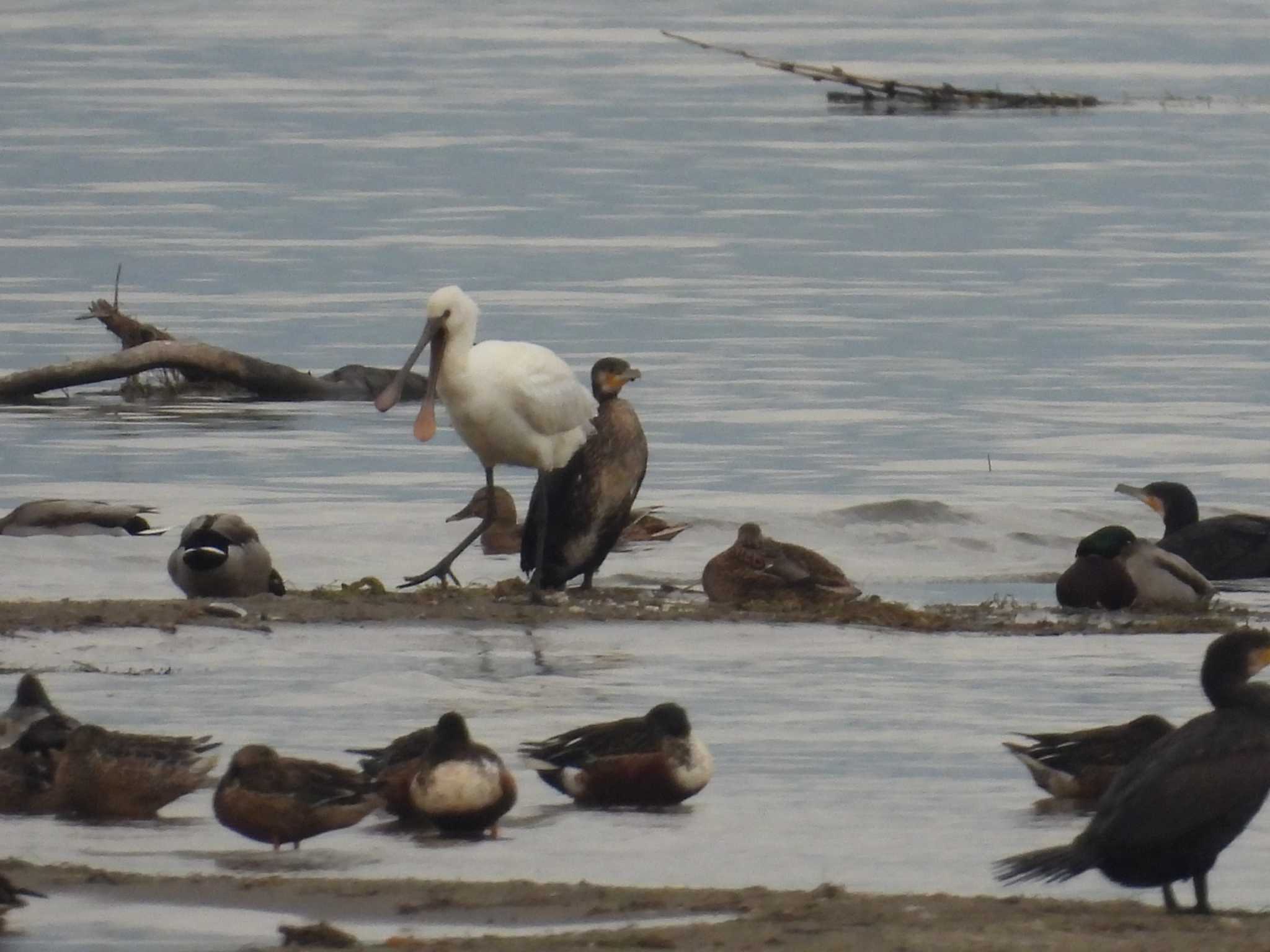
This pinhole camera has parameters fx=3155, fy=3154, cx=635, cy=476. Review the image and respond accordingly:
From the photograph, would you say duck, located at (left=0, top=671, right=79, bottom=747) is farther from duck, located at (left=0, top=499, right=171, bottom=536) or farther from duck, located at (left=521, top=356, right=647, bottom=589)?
duck, located at (left=0, top=499, right=171, bottom=536)

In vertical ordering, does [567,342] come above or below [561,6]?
below

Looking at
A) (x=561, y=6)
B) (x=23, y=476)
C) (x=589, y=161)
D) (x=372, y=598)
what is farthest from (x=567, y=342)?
(x=561, y=6)

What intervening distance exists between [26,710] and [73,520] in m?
6.72

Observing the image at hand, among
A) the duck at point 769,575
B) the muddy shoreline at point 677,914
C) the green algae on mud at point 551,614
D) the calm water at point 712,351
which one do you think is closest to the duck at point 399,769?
the calm water at point 712,351

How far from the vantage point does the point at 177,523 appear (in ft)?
57.1

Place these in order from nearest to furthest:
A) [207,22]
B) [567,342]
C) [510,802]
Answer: [510,802] → [567,342] → [207,22]

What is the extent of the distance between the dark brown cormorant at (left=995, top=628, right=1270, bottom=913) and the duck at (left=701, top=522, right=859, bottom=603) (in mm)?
5794

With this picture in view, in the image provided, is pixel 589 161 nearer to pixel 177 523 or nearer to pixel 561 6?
pixel 177 523

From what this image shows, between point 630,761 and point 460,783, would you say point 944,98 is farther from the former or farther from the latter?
point 460,783

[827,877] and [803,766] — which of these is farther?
[803,766]

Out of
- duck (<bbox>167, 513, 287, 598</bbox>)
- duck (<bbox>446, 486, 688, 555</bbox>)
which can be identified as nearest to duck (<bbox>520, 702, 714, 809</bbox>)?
duck (<bbox>167, 513, 287, 598</bbox>)

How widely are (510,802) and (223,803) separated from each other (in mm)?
825

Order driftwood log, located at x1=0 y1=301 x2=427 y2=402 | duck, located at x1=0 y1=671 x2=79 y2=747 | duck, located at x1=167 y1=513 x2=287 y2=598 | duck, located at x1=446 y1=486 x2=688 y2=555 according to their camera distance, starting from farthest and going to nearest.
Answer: driftwood log, located at x1=0 y1=301 x2=427 y2=402
duck, located at x1=446 y1=486 x2=688 y2=555
duck, located at x1=167 y1=513 x2=287 y2=598
duck, located at x1=0 y1=671 x2=79 y2=747

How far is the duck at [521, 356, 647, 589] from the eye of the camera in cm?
1518
